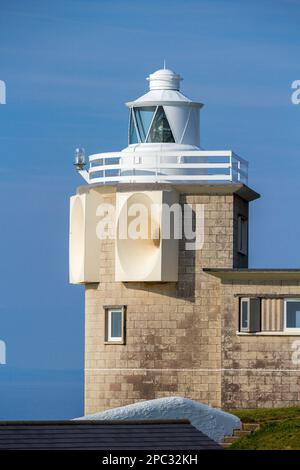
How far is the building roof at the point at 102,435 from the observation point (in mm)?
32938

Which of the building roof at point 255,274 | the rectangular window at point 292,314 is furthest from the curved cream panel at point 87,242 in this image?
the rectangular window at point 292,314

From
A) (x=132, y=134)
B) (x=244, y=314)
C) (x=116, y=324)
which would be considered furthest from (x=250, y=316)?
(x=132, y=134)

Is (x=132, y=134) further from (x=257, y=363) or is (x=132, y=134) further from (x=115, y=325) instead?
(x=257, y=363)

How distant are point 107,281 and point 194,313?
2304 millimetres

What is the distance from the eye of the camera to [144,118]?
48.8 metres

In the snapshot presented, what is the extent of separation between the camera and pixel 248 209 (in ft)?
162

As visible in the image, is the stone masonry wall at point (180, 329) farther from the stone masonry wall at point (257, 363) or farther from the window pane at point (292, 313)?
the window pane at point (292, 313)

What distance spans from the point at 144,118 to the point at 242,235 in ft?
12.5

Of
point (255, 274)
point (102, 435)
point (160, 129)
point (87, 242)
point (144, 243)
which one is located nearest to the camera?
point (102, 435)

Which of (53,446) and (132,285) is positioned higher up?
(132,285)
